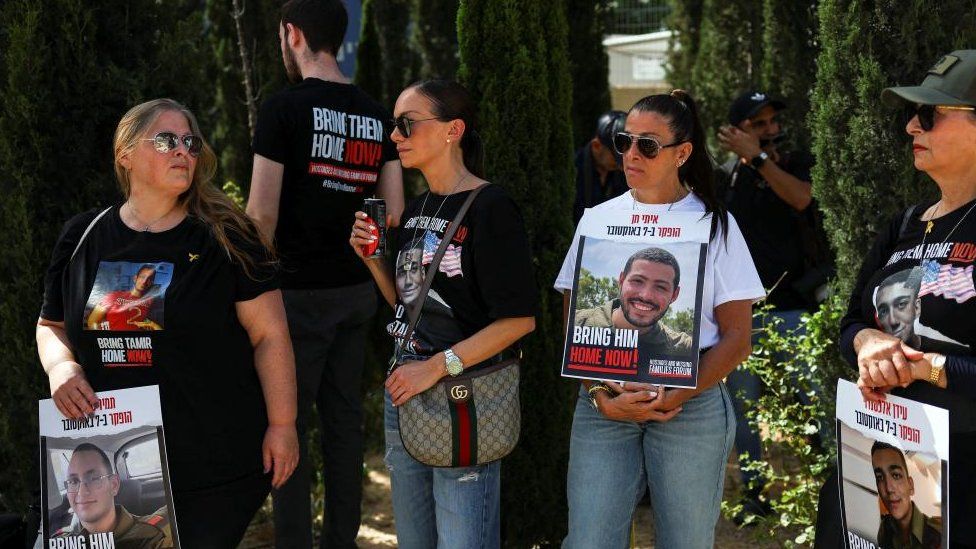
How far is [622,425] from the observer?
3.34 meters

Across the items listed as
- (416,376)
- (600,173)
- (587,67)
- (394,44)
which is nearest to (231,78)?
(600,173)

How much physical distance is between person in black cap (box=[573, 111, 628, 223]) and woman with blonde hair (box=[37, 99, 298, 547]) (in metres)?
3.07

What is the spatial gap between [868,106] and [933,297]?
66.5 inches

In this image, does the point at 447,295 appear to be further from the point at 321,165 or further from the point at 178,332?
the point at 321,165

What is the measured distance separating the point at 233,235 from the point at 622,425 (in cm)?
135

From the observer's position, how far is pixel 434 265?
3389mm

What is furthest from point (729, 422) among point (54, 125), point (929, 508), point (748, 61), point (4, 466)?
point (748, 61)

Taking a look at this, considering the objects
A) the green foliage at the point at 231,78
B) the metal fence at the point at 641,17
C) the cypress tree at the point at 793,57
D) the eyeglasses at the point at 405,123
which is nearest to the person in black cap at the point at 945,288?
the eyeglasses at the point at 405,123

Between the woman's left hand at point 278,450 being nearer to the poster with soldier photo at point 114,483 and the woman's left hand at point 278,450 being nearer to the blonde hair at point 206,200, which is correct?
the poster with soldier photo at point 114,483

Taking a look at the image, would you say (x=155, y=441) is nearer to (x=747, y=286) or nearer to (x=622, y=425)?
(x=622, y=425)

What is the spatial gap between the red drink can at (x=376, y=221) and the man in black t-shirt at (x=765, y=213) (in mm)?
2661

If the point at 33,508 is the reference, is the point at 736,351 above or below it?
above

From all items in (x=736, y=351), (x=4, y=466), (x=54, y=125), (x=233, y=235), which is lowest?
(x=4, y=466)

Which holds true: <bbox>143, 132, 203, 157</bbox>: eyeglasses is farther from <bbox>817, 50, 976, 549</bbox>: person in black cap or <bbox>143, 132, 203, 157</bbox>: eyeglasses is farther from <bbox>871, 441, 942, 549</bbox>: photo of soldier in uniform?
<bbox>871, 441, 942, 549</bbox>: photo of soldier in uniform
